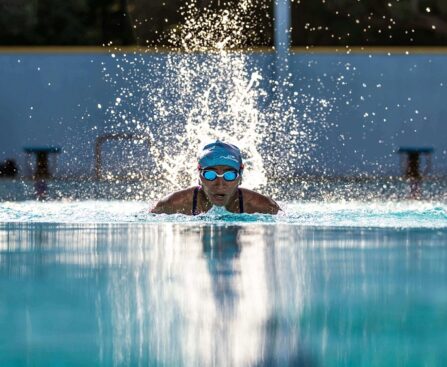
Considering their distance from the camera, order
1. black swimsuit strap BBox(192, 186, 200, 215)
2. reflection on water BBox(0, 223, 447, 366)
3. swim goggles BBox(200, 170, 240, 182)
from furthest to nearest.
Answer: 1. black swimsuit strap BBox(192, 186, 200, 215)
2. swim goggles BBox(200, 170, 240, 182)
3. reflection on water BBox(0, 223, 447, 366)

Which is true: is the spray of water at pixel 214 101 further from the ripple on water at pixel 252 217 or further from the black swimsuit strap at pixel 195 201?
the black swimsuit strap at pixel 195 201

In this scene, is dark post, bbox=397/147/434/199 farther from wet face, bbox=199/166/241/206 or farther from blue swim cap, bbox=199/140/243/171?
wet face, bbox=199/166/241/206

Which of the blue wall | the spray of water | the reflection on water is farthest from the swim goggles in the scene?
the blue wall

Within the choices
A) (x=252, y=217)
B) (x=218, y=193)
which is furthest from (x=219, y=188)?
(x=252, y=217)

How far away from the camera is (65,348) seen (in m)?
3.15

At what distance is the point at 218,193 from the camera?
7.98 meters

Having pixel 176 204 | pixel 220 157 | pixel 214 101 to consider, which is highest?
pixel 214 101

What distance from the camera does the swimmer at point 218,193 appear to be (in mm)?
7891

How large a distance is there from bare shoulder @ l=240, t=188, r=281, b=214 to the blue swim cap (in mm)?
267

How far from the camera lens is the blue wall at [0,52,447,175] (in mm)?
17922

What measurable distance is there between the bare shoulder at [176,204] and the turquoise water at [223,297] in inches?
44.4

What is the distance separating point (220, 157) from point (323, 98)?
10.4 m

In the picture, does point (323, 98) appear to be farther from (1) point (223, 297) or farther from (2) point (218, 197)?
(1) point (223, 297)

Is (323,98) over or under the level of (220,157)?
over
